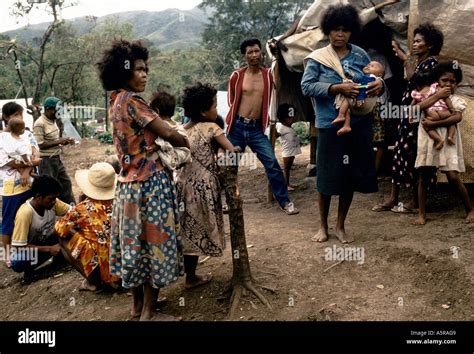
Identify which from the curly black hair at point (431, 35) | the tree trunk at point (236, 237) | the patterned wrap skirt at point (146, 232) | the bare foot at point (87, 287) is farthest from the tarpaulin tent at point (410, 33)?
the patterned wrap skirt at point (146, 232)

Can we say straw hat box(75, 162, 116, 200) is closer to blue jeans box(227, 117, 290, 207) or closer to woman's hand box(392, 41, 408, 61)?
blue jeans box(227, 117, 290, 207)

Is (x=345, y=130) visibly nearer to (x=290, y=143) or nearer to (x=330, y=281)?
(x=330, y=281)

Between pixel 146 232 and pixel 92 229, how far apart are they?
119cm

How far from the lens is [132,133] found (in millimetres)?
2814

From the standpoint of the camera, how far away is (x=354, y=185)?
390 cm

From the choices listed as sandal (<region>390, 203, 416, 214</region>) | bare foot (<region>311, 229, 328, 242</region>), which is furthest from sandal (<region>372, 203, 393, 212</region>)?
bare foot (<region>311, 229, 328, 242</region>)

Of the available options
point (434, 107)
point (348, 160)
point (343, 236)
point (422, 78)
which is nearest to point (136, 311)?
point (343, 236)

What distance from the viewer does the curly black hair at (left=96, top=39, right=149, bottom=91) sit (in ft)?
9.18

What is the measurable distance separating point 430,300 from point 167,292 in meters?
1.92

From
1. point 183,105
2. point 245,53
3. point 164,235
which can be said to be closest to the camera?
point 164,235

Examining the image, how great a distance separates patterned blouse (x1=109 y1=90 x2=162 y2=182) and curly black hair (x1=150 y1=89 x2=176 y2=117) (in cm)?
104

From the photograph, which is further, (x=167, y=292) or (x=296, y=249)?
(x=296, y=249)
